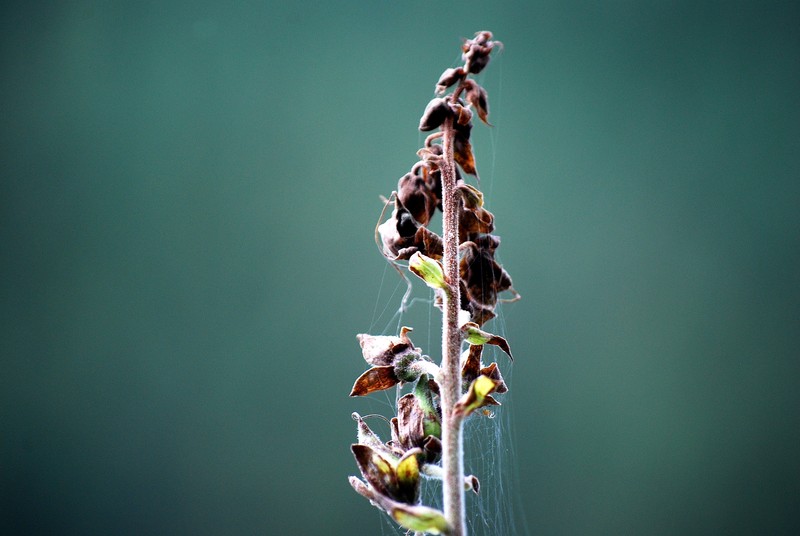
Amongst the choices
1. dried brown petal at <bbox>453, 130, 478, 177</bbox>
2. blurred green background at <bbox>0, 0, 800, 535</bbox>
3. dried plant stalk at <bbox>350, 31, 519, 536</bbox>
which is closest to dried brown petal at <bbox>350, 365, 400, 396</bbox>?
dried plant stalk at <bbox>350, 31, 519, 536</bbox>

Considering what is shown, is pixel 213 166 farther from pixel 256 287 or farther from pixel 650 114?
pixel 650 114

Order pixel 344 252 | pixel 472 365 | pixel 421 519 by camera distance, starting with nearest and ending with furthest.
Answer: pixel 421 519 < pixel 472 365 < pixel 344 252

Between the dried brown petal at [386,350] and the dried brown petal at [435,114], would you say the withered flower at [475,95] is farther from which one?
the dried brown petal at [386,350]

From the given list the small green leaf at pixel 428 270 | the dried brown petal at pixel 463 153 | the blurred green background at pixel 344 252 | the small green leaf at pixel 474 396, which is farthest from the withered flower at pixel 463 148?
the blurred green background at pixel 344 252

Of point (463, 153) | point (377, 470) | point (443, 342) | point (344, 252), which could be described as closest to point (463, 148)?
point (463, 153)

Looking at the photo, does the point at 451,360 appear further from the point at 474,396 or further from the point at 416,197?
the point at 416,197

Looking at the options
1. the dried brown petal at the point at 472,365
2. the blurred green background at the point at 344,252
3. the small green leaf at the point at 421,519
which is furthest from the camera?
the blurred green background at the point at 344,252

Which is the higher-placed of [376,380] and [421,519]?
[376,380]
